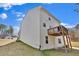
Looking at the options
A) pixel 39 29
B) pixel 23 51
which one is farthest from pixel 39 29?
pixel 23 51

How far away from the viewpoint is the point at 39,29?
250 cm

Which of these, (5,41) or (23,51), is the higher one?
(5,41)

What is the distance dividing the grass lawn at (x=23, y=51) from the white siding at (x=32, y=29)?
0.22ft

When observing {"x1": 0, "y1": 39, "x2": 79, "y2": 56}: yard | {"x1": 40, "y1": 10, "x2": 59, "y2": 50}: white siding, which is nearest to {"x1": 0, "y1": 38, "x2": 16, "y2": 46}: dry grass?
{"x1": 0, "y1": 39, "x2": 79, "y2": 56}: yard

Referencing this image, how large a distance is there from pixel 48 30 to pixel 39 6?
0.30 meters

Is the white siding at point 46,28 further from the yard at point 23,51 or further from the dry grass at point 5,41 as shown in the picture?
the dry grass at point 5,41

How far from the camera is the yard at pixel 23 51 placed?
8.04 ft

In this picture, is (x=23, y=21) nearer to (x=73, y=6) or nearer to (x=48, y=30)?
(x=48, y=30)

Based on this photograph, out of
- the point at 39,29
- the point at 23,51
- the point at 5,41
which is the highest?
the point at 39,29

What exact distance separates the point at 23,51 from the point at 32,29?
276 mm

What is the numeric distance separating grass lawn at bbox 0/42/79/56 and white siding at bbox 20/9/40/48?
0.22ft

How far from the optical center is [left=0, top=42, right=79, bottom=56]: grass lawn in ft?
8.04

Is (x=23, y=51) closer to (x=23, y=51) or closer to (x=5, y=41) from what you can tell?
(x=23, y=51)

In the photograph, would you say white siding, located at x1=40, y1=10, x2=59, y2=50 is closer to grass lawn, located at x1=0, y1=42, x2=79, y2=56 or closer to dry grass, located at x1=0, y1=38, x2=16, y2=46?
grass lawn, located at x1=0, y1=42, x2=79, y2=56
